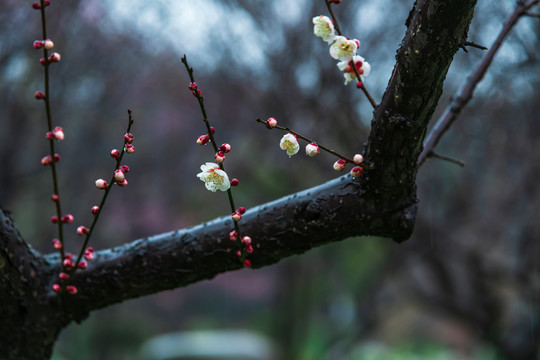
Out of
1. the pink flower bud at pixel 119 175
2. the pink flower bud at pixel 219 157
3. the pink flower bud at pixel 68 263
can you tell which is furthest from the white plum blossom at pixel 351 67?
A: the pink flower bud at pixel 68 263

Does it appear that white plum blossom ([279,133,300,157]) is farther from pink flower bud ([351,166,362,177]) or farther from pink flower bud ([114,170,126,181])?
pink flower bud ([114,170,126,181])

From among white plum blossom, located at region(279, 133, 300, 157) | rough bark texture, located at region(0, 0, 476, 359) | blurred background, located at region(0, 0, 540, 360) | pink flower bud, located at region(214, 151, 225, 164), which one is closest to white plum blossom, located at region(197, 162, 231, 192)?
pink flower bud, located at region(214, 151, 225, 164)

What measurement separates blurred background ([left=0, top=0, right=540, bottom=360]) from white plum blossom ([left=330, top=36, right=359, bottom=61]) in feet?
7.64

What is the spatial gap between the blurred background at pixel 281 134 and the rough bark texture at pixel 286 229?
2.26 metres

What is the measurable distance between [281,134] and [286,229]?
133 inches

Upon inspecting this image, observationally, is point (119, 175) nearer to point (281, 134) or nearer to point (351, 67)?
point (351, 67)

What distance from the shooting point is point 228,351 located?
9328 millimetres

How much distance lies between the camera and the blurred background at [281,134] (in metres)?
3.73

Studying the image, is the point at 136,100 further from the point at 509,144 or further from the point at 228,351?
the point at 228,351

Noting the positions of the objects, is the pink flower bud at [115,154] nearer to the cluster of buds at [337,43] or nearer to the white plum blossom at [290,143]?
the white plum blossom at [290,143]

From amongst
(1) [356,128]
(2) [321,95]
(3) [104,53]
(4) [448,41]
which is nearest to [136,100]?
(3) [104,53]

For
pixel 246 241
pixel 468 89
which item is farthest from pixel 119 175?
pixel 468 89

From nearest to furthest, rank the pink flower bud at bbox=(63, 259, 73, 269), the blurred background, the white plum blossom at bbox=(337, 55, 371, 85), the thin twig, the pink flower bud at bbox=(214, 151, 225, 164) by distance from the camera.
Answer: the pink flower bud at bbox=(214, 151, 225, 164), the white plum blossom at bbox=(337, 55, 371, 85), the pink flower bud at bbox=(63, 259, 73, 269), the thin twig, the blurred background

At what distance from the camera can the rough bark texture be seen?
1004mm
